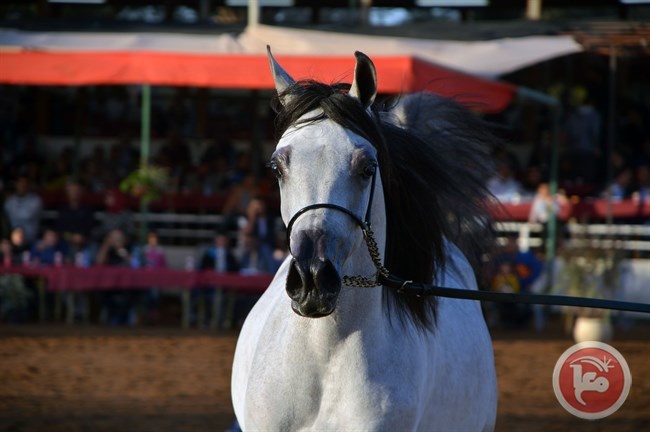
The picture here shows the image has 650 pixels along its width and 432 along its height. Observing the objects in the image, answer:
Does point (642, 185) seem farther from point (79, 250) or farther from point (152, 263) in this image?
point (79, 250)

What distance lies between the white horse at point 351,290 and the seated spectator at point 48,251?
9430 mm

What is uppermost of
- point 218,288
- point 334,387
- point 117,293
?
point 334,387

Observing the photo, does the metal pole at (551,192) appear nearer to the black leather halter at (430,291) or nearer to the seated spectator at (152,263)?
the seated spectator at (152,263)

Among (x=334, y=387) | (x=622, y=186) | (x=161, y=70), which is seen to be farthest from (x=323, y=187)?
(x=622, y=186)

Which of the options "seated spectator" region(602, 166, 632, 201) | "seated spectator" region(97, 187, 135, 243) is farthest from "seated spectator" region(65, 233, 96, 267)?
"seated spectator" region(602, 166, 632, 201)

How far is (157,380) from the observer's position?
9.02 meters

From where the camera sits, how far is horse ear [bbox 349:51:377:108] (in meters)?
3.26

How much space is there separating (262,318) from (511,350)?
785 cm

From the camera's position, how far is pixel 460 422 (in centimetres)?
392

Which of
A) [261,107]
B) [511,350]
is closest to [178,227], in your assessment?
[261,107]

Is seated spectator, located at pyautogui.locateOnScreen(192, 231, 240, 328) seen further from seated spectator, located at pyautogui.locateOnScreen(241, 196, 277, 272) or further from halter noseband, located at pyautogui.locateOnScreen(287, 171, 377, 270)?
halter noseband, located at pyautogui.locateOnScreen(287, 171, 377, 270)

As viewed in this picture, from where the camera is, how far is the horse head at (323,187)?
2.94m

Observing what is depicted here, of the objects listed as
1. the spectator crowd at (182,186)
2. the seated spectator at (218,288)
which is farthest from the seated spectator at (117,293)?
the seated spectator at (218,288)

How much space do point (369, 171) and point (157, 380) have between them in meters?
6.25
